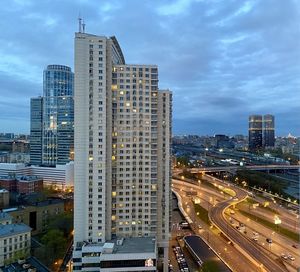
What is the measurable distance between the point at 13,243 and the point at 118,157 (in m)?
4.55

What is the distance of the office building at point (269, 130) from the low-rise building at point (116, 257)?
60.5m

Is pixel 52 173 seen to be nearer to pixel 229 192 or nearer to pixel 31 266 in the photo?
pixel 229 192

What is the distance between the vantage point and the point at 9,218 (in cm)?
1341

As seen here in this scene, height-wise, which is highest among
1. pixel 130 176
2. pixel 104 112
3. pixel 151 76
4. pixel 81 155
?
pixel 151 76

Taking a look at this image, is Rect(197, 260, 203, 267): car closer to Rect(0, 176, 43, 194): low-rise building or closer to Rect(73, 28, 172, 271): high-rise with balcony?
Rect(73, 28, 172, 271): high-rise with balcony

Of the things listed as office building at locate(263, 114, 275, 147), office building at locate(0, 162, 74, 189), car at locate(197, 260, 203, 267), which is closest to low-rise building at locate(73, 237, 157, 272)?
car at locate(197, 260, 203, 267)

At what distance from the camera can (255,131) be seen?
221 feet

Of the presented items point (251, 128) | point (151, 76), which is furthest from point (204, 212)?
point (251, 128)

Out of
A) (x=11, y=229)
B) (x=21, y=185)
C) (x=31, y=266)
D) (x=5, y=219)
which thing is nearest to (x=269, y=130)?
(x=21, y=185)

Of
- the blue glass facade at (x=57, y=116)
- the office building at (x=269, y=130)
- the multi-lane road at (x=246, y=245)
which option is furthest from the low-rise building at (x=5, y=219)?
the office building at (x=269, y=130)

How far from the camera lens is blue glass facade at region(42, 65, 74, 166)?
3159cm

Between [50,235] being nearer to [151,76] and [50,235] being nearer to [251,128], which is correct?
[151,76]

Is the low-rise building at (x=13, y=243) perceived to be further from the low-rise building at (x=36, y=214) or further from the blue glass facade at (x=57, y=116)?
the blue glass facade at (x=57, y=116)

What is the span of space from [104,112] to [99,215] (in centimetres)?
323
